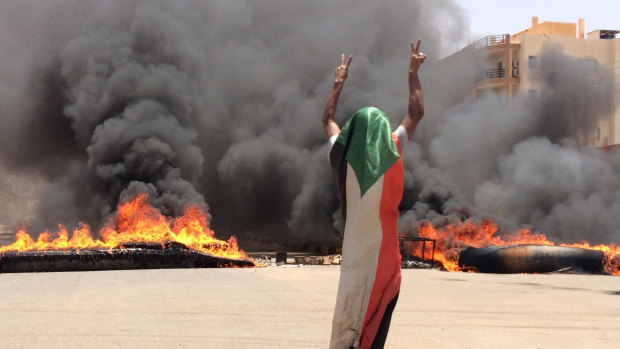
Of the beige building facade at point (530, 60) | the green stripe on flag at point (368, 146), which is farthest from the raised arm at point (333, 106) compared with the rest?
the beige building facade at point (530, 60)

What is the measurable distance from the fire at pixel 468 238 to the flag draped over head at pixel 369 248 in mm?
20298

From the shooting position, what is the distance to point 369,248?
440cm

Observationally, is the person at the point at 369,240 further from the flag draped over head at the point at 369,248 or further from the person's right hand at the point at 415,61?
the person's right hand at the point at 415,61

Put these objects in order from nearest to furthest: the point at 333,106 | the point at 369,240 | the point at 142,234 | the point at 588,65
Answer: the point at 369,240
the point at 333,106
the point at 142,234
the point at 588,65

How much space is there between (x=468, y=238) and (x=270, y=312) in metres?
20.3

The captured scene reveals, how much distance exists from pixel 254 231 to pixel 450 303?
34.0m

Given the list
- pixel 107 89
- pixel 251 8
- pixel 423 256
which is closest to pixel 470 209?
pixel 423 256

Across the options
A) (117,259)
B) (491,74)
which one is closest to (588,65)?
(491,74)

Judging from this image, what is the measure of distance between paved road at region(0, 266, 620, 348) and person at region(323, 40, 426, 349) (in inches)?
153

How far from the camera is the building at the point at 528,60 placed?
4859 cm

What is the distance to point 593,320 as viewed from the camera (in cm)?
1101

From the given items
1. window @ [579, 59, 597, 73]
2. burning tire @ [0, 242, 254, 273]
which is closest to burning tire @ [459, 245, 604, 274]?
burning tire @ [0, 242, 254, 273]

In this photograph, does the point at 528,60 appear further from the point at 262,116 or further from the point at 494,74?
the point at 262,116

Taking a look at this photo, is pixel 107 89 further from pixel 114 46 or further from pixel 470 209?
pixel 470 209
